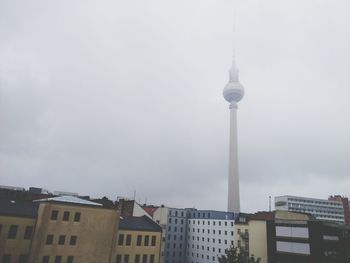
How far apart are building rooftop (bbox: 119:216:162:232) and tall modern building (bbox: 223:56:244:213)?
Answer: 104836mm

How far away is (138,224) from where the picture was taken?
5578cm

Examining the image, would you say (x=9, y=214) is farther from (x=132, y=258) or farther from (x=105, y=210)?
(x=132, y=258)

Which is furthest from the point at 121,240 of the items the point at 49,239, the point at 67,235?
the point at 49,239

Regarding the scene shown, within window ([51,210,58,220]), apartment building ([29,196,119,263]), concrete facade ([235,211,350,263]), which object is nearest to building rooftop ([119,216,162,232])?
apartment building ([29,196,119,263])

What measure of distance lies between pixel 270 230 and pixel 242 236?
1503 centimetres

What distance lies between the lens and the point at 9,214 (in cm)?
4112

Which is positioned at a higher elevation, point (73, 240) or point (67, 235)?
point (67, 235)

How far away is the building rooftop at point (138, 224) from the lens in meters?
53.0

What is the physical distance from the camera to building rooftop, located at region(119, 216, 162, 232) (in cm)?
5297

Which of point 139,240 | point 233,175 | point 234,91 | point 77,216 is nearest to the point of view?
point 77,216

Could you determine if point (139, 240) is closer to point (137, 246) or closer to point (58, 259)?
point (137, 246)

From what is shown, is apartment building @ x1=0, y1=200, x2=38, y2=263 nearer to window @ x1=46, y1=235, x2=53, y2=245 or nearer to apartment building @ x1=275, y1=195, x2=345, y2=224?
window @ x1=46, y1=235, x2=53, y2=245

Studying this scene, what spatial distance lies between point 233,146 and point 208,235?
89.2 metres

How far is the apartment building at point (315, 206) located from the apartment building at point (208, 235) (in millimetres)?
84810
